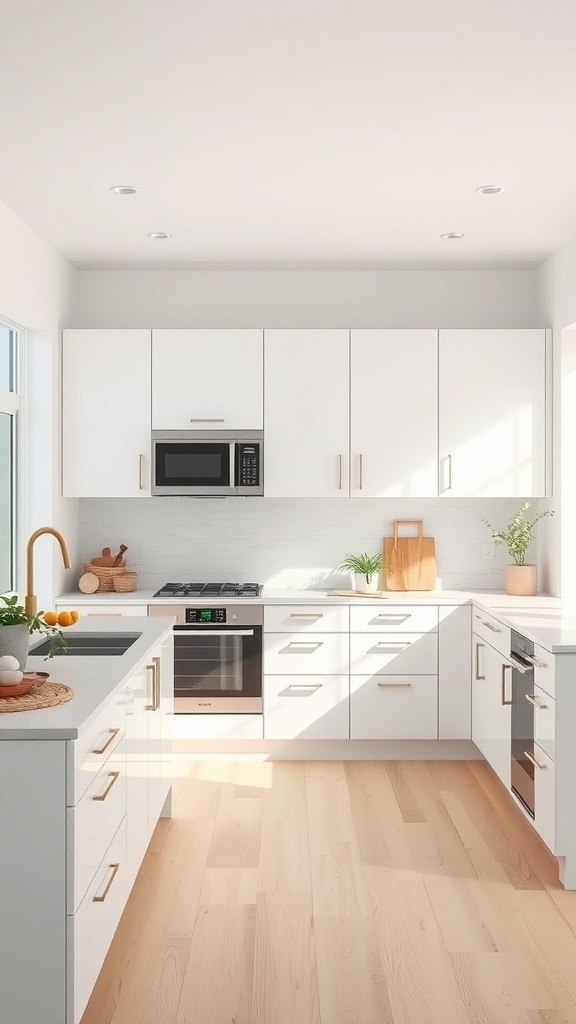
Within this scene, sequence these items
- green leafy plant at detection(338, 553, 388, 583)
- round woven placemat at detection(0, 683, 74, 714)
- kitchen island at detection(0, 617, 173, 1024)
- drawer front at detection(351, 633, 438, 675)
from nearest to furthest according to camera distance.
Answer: kitchen island at detection(0, 617, 173, 1024), round woven placemat at detection(0, 683, 74, 714), drawer front at detection(351, 633, 438, 675), green leafy plant at detection(338, 553, 388, 583)

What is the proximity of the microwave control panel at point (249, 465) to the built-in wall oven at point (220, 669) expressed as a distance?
0.67 m

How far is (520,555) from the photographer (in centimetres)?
532

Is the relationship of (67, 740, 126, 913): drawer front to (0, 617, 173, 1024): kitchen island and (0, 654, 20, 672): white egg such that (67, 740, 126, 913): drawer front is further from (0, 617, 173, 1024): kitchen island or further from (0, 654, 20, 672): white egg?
(0, 654, 20, 672): white egg

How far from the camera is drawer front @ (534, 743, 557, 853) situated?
3.50 m

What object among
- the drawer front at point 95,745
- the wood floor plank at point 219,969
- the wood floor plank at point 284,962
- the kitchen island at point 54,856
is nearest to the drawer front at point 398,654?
the wood floor plank at point 284,962

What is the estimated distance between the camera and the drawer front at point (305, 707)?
5.07m

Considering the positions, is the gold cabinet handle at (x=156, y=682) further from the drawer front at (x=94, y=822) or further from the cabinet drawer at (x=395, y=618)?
the cabinet drawer at (x=395, y=618)

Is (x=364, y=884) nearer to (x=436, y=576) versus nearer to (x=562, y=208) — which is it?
(x=436, y=576)

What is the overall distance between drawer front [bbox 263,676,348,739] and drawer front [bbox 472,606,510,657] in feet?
2.48

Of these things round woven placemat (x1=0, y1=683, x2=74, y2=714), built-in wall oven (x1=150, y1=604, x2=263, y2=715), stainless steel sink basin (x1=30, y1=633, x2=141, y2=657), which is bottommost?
built-in wall oven (x1=150, y1=604, x2=263, y2=715)

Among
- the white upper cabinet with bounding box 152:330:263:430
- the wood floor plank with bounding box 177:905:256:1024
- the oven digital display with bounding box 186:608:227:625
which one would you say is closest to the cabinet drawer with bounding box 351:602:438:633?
the oven digital display with bounding box 186:608:227:625

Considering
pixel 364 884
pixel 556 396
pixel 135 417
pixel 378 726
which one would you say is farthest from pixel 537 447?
pixel 364 884

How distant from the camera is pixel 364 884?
11.7 feet

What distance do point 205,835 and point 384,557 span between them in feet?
6.82
